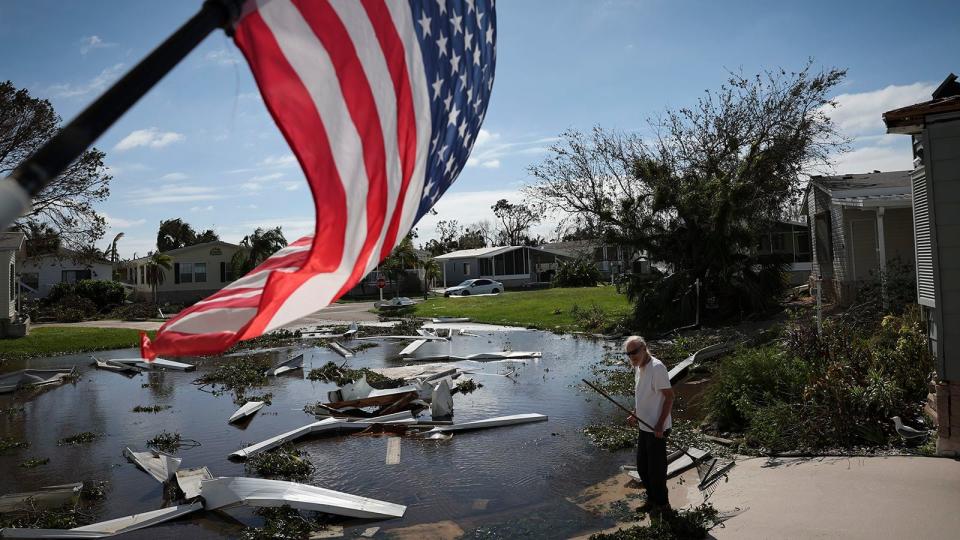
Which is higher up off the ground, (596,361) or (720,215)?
(720,215)

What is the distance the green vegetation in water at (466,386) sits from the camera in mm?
15445

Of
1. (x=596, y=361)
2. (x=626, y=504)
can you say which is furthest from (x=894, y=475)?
(x=596, y=361)

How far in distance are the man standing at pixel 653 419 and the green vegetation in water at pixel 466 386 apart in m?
8.50

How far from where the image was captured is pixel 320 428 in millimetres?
11555

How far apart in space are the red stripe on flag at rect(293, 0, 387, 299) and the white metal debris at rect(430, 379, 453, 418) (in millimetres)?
8978

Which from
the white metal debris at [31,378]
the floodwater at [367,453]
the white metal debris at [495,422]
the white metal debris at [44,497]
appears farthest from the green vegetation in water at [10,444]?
the white metal debris at [495,422]

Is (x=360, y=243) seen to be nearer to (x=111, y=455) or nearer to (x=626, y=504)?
(x=626, y=504)

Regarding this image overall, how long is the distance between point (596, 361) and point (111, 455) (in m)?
12.5

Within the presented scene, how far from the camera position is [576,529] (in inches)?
275

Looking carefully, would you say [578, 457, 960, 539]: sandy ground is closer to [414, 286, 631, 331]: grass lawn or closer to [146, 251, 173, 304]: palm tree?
[414, 286, 631, 331]: grass lawn

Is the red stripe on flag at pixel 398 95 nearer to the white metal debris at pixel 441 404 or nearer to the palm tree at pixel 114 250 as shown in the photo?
the white metal debris at pixel 441 404

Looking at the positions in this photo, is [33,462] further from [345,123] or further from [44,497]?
[345,123]

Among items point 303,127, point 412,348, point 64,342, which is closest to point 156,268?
point 64,342

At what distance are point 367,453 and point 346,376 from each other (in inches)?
297
